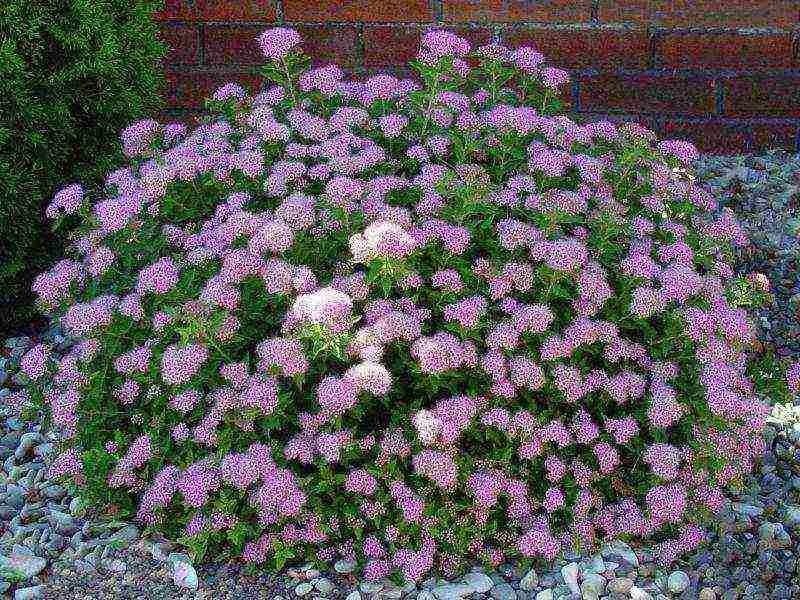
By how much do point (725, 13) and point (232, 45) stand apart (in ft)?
6.37

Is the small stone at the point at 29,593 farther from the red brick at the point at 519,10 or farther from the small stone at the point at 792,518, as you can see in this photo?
the red brick at the point at 519,10

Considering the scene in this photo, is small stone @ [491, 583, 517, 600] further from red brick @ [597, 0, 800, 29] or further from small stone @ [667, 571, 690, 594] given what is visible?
red brick @ [597, 0, 800, 29]

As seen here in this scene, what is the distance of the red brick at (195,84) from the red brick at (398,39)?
467 mm

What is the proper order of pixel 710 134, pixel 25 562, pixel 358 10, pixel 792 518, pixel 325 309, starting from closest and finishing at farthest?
pixel 325 309 < pixel 25 562 < pixel 792 518 < pixel 358 10 < pixel 710 134

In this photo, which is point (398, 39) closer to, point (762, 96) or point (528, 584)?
point (762, 96)

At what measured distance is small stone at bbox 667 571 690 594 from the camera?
2.13 m

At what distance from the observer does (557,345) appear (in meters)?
→ 2.06

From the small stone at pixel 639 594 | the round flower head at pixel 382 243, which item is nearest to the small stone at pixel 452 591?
the small stone at pixel 639 594

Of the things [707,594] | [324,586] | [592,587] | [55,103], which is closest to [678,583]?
[707,594]

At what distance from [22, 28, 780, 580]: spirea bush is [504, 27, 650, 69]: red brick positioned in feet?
4.77

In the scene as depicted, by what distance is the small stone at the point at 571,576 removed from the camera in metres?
2.11

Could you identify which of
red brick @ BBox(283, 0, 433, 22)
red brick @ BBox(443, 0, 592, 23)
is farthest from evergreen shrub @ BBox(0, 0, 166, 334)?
red brick @ BBox(443, 0, 592, 23)

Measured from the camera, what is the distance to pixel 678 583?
7.00 ft

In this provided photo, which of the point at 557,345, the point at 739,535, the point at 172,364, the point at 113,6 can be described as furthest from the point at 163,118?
the point at 739,535
